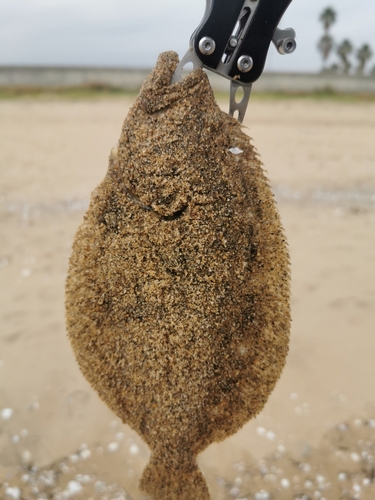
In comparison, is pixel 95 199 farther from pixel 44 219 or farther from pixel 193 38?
pixel 44 219

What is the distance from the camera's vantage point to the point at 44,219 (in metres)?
4.11

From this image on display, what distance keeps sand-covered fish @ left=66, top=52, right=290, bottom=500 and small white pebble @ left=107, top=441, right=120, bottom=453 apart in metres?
0.86

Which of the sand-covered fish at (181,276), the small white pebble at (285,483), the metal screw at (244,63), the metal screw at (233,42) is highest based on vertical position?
the metal screw at (233,42)

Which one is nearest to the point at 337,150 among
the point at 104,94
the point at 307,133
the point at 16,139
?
the point at 307,133

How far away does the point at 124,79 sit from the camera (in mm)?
12734

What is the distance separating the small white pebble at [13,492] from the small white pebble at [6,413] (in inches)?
13.8

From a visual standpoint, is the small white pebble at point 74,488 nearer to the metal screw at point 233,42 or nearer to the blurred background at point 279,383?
the blurred background at point 279,383

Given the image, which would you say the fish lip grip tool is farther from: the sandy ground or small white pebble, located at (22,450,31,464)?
small white pebble, located at (22,450,31,464)

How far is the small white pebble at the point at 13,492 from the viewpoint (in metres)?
1.69

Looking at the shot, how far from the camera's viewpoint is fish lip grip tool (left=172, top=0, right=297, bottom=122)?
2.96ft

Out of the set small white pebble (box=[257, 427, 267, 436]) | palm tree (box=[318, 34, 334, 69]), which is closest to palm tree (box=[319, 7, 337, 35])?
palm tree (box=[318, 34, 334, 69])

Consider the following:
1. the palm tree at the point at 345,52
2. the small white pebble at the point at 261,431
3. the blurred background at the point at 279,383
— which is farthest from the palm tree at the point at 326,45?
the small white pebble at the point at 261,431

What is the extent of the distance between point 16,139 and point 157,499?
693cm

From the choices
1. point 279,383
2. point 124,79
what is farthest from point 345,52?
point 279,383
